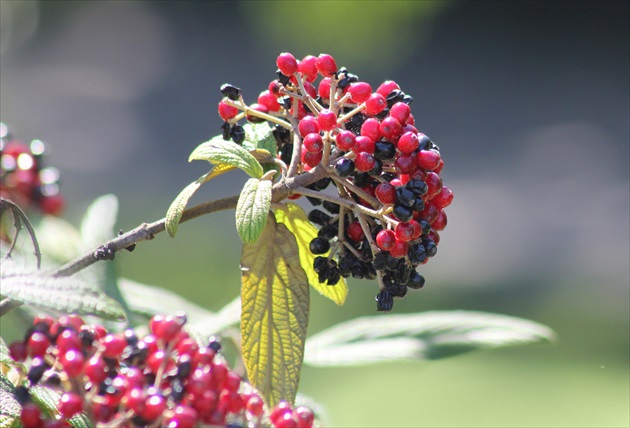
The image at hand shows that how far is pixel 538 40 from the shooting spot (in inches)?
372

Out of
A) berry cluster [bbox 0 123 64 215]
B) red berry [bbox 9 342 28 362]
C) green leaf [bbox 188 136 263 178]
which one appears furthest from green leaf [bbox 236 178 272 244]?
berry cluster [bbox 0 123 64 215]

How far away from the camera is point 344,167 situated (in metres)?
0.97

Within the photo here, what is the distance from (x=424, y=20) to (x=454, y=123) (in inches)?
78.9

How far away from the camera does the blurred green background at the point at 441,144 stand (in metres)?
4.47

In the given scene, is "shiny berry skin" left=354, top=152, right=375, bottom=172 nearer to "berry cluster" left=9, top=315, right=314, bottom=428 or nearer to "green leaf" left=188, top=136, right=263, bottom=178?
"green leaf" left=188, top=136, right=263, bottom=178

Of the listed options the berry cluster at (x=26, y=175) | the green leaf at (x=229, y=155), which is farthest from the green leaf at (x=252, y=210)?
the berry cluster at (x=26, y=175)

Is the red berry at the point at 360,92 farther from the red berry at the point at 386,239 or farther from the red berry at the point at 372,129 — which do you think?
the red berry at the point at 386,239

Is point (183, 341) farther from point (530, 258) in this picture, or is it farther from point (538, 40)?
point (538, 40)

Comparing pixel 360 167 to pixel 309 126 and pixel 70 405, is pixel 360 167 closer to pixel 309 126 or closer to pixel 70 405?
pixel 309 126

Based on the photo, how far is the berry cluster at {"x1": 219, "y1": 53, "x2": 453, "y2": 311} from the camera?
98 cm

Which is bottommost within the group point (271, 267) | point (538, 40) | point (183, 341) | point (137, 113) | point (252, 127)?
point (183, 341)

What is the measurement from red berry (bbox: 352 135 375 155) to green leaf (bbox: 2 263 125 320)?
30 centimetres

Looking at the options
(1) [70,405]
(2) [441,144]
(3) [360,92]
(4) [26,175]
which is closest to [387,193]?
(3) [360,92]

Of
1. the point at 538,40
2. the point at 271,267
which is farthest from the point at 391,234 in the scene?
the point at 538,40
